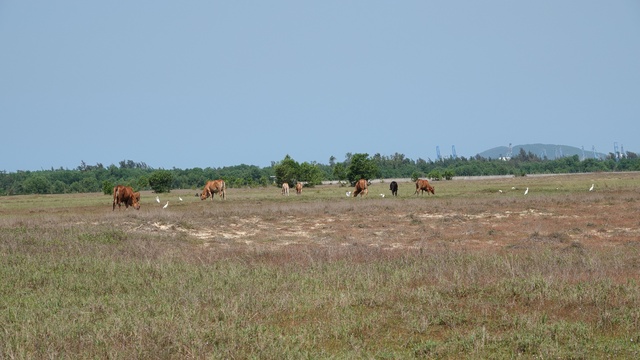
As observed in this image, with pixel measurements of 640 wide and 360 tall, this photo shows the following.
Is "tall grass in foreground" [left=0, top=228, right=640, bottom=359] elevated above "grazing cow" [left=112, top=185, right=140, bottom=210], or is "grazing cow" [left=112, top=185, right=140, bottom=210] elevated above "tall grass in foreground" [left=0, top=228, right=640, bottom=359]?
"grazing cow" [left=112, top=185, right=140, bottom=210]

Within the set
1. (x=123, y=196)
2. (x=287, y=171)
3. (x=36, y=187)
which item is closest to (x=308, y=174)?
(x=287, y=171)

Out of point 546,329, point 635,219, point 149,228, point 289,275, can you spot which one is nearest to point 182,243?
point 149,228

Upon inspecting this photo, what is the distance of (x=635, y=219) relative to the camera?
81.5 feet

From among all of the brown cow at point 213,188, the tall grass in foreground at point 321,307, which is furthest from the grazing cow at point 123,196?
the tall grass in foreground at point 321,307

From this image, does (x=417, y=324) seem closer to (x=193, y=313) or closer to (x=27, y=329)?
(x=193, y=313)

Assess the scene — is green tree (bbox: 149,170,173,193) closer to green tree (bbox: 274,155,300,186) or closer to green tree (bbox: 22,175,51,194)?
green tree (bbox: 274,155,300,186)

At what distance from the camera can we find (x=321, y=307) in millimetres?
9359

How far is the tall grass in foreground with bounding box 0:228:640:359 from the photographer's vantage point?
24.2ft

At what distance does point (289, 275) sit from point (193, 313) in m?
3.40

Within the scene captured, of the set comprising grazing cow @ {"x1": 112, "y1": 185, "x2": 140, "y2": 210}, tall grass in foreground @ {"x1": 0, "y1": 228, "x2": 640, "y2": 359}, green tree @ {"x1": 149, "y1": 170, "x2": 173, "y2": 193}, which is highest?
green tree @ {"x1": 149, "y1": 170, "x2": 173, "y2": 193}

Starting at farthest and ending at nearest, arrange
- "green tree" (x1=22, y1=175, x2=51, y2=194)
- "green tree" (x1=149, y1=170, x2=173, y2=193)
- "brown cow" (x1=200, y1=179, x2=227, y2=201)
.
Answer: "green tree" (x1=22, y1=175, x2=51, y2=194) → "green tree" (x1=149, y1=170, x2=173, y2=193) → "brown cow" (x1=200, y1=179, x2=227, y2=201)

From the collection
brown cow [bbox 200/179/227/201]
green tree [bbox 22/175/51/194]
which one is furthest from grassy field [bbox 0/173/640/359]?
green tree [bbox 22/175/51/194]

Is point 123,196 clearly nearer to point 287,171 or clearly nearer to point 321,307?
point 321,307

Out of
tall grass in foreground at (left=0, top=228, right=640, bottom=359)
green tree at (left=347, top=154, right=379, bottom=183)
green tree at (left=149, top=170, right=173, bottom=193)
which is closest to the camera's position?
tall grass in foreground at (left=0, top=228, right=640, bottom=359)
